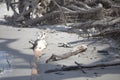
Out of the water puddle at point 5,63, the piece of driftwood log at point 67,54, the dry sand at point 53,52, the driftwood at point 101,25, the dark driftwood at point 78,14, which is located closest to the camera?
the dry sand at point 53,52

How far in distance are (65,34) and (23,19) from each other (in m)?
3.59

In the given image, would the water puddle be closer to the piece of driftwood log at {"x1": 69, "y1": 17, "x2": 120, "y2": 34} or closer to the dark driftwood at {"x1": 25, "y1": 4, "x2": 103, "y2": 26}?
the piece of driftwood log at {"x1": 69, "y1": 17, "x2": 120, "y2": 34}

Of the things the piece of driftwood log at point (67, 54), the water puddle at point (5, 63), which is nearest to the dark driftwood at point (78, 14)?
the piece of driftwood log at point (67, 54)

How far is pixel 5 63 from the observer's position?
26.5 ft

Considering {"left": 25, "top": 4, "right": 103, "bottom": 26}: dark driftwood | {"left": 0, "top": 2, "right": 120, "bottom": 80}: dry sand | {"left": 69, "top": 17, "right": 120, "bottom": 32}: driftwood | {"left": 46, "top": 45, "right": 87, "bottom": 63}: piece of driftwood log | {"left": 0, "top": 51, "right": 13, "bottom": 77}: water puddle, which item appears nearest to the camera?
{"left": 0, "top": 2, "right": 120, "bottom": 80}: dry sand

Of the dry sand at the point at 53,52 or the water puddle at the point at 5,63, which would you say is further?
the water puddle at the point at 5,63

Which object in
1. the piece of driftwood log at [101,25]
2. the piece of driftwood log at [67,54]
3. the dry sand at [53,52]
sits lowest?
the dry sand at [53,52]

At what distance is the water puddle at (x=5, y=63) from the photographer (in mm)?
7332

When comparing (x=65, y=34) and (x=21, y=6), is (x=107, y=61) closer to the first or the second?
(x=65, y=34)

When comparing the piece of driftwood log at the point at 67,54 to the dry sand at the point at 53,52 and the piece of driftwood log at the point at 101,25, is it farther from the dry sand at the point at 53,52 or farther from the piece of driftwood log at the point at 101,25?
the piece of driftwood log at the point at 101,25

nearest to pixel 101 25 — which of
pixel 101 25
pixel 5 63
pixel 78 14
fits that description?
pixel 101 25

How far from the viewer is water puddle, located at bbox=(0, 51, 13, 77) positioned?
24.1ft

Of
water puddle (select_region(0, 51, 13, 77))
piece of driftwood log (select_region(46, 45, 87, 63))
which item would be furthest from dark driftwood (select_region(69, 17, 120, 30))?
water puddle (select_region(0, 51, 13, 77))

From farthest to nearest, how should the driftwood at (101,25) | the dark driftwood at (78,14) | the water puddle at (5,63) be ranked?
the dark driftwood at (78,14)
the driftwood at (101,25)
the water puddle at (5,63)
